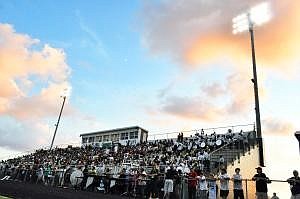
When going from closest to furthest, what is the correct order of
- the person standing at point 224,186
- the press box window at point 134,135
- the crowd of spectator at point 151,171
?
the person standing at point 224,186, the crowd of spectator at point 151,171, the press box window at point 134,135

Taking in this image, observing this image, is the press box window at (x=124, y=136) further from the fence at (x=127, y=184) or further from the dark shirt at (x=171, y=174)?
the dark shirt at (x=171, y=174)

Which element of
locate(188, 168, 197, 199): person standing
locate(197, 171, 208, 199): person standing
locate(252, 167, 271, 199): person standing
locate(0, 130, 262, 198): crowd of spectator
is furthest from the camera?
locate(0, 130, 262, 198): crowd of spectator

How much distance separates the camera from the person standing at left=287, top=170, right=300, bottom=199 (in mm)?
13078

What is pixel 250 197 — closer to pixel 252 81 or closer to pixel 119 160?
pixel 252 81

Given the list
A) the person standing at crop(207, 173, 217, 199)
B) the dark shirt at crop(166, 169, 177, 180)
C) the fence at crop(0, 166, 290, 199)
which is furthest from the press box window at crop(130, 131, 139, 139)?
the person standing at crop(207, 173, 217, 199)

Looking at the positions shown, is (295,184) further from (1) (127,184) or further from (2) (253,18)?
(2) (253,18)

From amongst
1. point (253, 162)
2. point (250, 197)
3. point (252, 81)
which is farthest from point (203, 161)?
point (250, 197)

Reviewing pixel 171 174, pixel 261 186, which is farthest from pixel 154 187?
pixel 261 186

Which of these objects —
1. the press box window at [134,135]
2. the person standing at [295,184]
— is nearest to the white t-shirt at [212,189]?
the person standing at [295,184]

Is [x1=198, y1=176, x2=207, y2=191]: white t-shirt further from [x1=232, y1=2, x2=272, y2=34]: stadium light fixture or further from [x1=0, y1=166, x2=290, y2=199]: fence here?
[x1=232, y1=2, x2=272, y2=34]: stadium light fixture

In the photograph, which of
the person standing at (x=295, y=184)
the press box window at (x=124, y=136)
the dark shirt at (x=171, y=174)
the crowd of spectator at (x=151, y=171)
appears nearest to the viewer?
the person standing at (x=295, y=184)

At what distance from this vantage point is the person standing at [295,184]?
13.1 metres

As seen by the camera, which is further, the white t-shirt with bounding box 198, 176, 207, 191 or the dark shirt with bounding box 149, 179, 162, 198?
the dark shirt with bounding box 149, 179, 162, 198

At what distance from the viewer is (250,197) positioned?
15.6 metres
